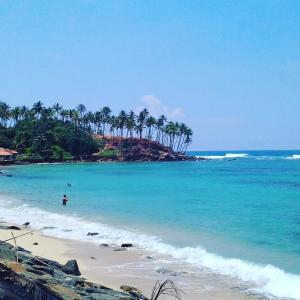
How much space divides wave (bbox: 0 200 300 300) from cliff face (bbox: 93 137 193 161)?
84.0 meters

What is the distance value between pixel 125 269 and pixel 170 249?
3524mm

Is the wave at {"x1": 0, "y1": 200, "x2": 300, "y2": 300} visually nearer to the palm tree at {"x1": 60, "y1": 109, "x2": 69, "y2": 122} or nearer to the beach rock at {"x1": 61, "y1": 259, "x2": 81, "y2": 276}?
the beach rock at {"x1": 61, "y1": 259, "x2": 81, "y2": 276}

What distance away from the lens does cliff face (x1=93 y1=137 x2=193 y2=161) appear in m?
116

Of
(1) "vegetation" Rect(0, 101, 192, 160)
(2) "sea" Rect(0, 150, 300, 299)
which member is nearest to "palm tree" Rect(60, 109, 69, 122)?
(1) "vegetation" Rect(0, 101, 192, 160)

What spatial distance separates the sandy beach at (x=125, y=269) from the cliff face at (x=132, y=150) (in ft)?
308

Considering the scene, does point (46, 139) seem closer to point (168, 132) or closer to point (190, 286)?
point (168, 132)

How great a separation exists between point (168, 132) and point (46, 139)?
1624 inches

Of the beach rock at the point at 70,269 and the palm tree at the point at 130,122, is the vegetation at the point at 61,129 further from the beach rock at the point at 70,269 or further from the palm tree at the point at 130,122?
the beach rock at the point at 70,269

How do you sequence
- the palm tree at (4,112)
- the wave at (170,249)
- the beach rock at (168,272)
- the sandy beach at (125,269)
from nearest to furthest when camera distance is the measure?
the sandy beach at (125,269), the wave at (170,249), the beach rock at (168,272), the palm tree at (4,112)

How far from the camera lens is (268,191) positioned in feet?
154

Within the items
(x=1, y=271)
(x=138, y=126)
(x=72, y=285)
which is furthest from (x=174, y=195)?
(x=138, y=126)

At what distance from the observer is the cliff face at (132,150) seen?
116 m

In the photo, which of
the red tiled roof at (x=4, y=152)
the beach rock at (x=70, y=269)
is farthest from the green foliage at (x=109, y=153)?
the beach rock at (x=70, y=269)

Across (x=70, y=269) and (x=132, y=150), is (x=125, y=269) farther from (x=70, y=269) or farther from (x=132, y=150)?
(x=132, y=150)
